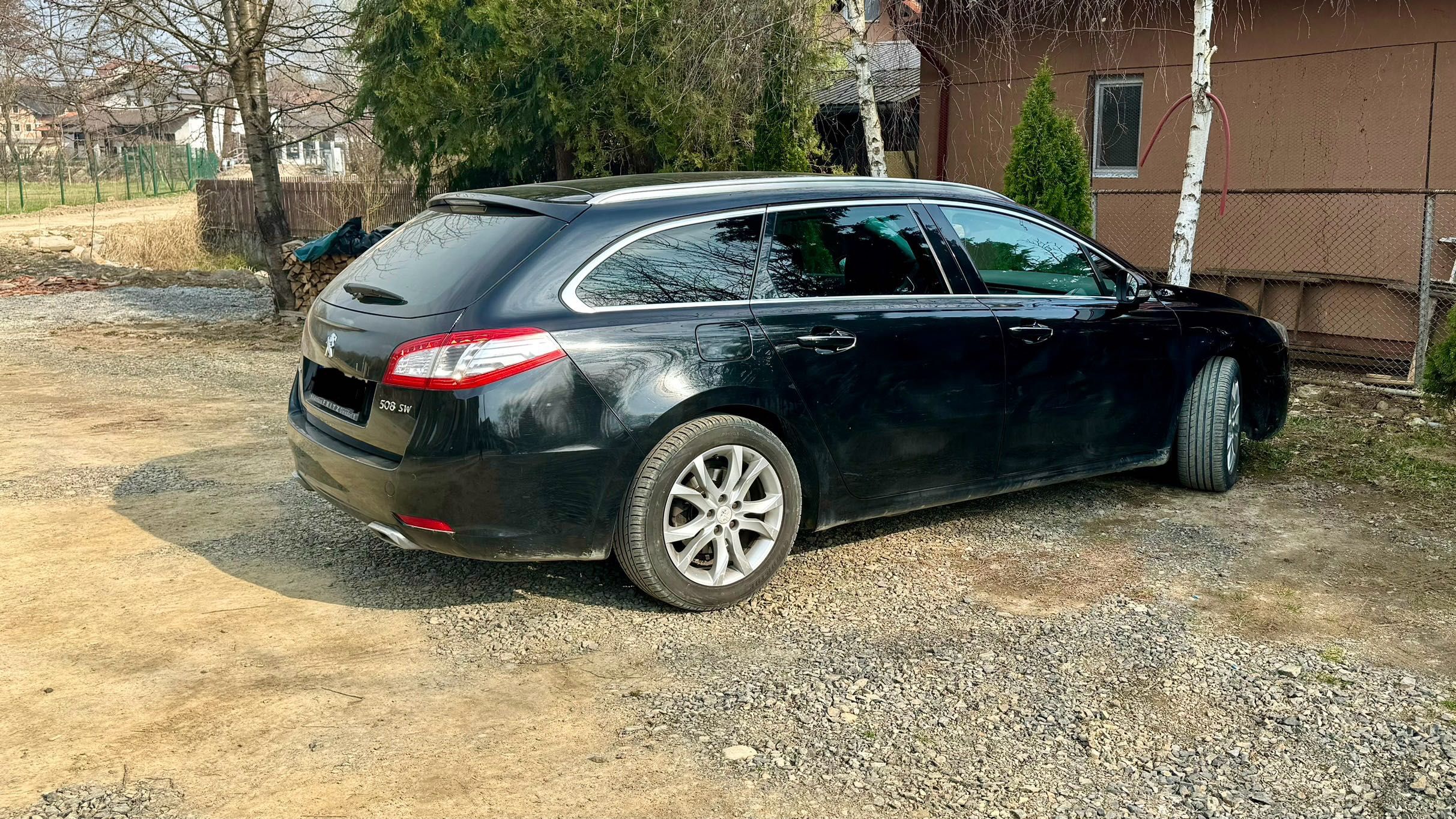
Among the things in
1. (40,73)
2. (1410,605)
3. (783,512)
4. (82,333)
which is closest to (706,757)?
(783,512)

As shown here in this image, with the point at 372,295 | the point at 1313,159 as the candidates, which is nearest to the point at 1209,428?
the point at 372,295

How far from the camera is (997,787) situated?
338cm

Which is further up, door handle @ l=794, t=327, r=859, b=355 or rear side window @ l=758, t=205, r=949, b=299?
rear side window @ l=758, t=205, r=949, b=299

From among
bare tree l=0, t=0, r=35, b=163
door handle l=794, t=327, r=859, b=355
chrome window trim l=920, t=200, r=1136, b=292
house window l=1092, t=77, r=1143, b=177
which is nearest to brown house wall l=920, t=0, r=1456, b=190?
house window l=1092, t=77, r=1143, b=177

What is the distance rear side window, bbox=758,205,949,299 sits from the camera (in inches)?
194

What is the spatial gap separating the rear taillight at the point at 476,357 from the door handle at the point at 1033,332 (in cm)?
218

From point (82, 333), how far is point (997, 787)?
473 inches

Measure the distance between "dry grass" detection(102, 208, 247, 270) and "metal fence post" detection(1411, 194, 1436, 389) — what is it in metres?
17.7

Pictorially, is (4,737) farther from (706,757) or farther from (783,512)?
(783,512)

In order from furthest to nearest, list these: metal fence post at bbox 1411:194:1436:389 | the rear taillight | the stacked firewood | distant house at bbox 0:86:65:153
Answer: distant house at bbox 0:86:65:153, the stacked firewood, metal fence post at bbox 1411:194:1436:389, the rear taillight

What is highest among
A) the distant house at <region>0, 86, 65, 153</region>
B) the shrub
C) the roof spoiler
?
the distant house at <region>0, 86, 65, 153</region>

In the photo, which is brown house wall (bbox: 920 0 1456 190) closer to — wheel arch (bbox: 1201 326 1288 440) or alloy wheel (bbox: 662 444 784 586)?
wheel arch (bbox: 1201 326 1288 440)

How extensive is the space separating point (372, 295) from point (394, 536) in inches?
36.8

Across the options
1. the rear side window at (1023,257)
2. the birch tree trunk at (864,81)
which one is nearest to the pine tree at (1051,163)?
the birch tree trunk at (864,81)
